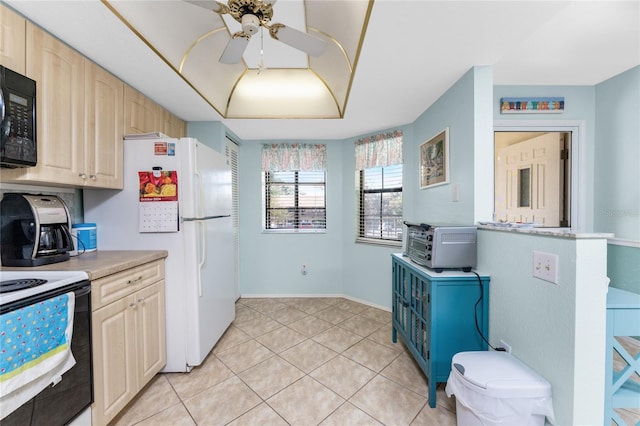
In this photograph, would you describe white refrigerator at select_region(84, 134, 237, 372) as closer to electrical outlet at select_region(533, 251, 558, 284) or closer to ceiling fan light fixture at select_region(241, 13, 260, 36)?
ceiling fan light fixture at select_region(241, 13, 260, 36)

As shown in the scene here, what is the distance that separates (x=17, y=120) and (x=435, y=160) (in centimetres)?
286

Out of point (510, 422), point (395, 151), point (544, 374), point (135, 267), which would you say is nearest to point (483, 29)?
point (395, 151)

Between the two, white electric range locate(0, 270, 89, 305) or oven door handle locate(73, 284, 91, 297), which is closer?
white electric range locate(0, 270, 89, 305)

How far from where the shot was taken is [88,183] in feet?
5.24

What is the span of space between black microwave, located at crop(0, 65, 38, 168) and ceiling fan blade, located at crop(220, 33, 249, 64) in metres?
1.01

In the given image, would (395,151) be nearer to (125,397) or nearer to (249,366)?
(249,366)

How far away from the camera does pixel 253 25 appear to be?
1.28 m

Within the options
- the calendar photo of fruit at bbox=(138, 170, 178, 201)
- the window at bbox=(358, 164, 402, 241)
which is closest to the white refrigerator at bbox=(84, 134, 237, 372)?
the calendar photo of fruit at bbox=(138, 170, 178, 201)

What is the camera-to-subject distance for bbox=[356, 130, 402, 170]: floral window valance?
9.86 feet

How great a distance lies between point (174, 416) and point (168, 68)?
238 centimetres

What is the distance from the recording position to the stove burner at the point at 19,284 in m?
1.02

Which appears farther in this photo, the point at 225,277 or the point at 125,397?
the point at 225,277

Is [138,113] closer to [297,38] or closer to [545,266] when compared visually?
[297,38]

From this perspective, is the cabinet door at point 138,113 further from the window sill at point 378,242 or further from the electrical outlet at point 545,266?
the electrical outlet at point 545,266
